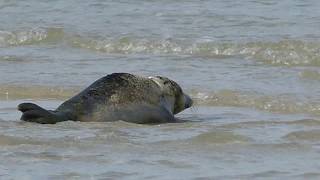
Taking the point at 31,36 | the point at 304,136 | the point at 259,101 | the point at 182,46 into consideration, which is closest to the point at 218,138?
the point at 304,136

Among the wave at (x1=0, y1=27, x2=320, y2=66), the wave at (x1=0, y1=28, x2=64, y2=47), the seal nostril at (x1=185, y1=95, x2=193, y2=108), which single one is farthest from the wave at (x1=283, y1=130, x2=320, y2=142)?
the wave at (x1=0, y1=28, x2=64, y2=47)

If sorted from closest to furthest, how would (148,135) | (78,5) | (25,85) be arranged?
(148,135) → (25,85) → (78,5)

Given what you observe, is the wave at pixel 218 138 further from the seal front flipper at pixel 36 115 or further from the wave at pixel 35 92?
the wave at pixel 35 92

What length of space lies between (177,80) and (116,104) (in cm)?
189

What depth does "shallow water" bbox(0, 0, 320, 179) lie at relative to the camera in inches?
215

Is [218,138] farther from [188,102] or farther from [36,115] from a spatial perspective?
[188,102]

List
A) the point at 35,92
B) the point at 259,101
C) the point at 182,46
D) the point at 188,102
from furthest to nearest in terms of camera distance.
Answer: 1. the point at 182,46
2. the point at 35,92
3. the point at 259,101
4. the point at 188,102

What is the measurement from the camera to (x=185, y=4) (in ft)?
47.1

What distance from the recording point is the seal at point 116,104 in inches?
265

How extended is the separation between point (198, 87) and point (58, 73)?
4.90 ft

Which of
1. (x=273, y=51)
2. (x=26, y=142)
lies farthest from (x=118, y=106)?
(x=273, y=51)

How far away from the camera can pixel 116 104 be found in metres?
7.11

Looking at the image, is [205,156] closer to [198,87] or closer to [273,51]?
[198,87]

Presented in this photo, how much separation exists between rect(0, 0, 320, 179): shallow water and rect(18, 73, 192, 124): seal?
157mm
